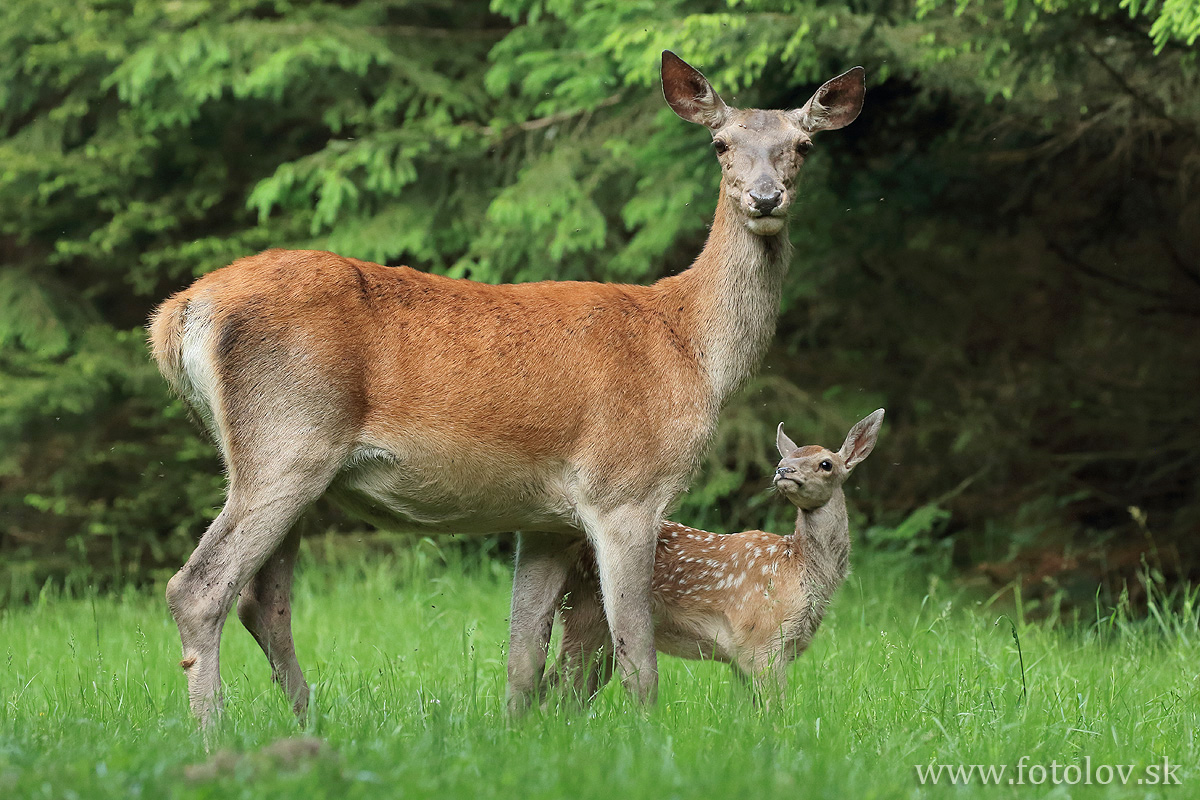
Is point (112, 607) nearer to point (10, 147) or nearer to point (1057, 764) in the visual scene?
point (10, 147)

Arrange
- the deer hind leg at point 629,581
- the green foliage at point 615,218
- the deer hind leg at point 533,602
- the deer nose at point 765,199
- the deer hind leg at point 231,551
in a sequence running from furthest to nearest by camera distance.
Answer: the green foliage at point 615,218 < the deer hind leg at point 533,602 < the deer nose at point 765,199 < the deer hind leg at point 629,581 < the deer hind leg at point 231,551

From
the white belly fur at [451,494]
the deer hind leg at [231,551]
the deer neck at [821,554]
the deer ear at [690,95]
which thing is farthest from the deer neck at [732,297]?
the deer hind leg at [231,551]

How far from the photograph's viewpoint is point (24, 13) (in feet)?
33.9

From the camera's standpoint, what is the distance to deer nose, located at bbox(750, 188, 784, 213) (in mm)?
5121

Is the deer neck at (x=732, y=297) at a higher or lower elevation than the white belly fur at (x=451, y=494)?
higher

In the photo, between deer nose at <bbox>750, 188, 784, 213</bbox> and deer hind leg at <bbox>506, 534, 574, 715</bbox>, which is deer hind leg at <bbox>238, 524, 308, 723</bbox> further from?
deer nose at <bbox>750, 188, 784, 213</bbox>

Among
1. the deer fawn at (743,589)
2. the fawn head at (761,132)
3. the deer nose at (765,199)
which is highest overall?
the fawn head at (761,132)

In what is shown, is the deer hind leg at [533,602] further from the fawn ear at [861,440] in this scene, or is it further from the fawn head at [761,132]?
the fawn head at [761,132]

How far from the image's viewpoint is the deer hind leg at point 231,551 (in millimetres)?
4535

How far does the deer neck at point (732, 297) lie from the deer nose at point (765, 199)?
325mm

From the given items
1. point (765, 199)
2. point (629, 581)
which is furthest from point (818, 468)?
point (765, 199)

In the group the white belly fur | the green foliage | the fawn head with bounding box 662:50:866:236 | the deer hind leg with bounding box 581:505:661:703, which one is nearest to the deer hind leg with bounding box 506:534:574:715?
the white belly fur

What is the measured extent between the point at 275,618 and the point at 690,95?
2.74 m

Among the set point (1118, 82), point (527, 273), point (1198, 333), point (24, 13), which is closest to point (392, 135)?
point (527, 273)
